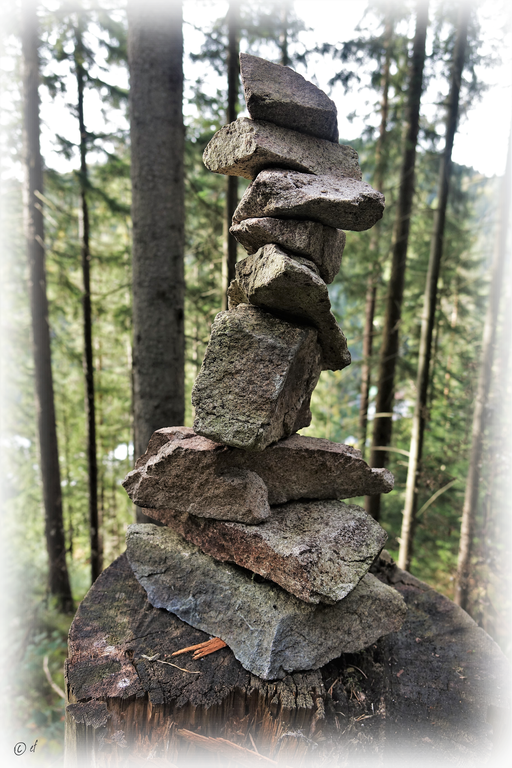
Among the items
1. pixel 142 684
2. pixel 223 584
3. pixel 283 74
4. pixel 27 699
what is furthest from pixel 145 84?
pixel 27 699

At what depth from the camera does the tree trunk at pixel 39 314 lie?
7.79m

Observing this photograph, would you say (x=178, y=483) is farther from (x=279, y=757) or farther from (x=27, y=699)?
(x=27, y=699)

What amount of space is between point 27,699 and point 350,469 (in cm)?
719

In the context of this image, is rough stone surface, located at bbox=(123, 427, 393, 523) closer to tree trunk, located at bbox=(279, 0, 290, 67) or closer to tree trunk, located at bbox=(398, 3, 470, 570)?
tree trunk, located at bbox=(398, 3, 470, 570)

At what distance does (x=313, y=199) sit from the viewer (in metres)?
2.41

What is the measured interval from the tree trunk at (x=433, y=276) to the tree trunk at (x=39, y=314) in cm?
651

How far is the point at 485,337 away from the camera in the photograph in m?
6.63

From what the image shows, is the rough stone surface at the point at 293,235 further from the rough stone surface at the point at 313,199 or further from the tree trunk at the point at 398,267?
the tree trunk at the point at 398,267

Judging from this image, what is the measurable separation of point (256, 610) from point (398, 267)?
234 inches

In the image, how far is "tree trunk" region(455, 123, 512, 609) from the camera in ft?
21.3

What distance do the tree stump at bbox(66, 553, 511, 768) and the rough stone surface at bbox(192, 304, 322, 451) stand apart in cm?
125

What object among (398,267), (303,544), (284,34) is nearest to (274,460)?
(303,544)

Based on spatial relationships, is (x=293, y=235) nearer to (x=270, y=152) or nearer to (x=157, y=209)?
(x=270, y=152)

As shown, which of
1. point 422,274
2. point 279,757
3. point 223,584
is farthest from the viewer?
point 422,274
